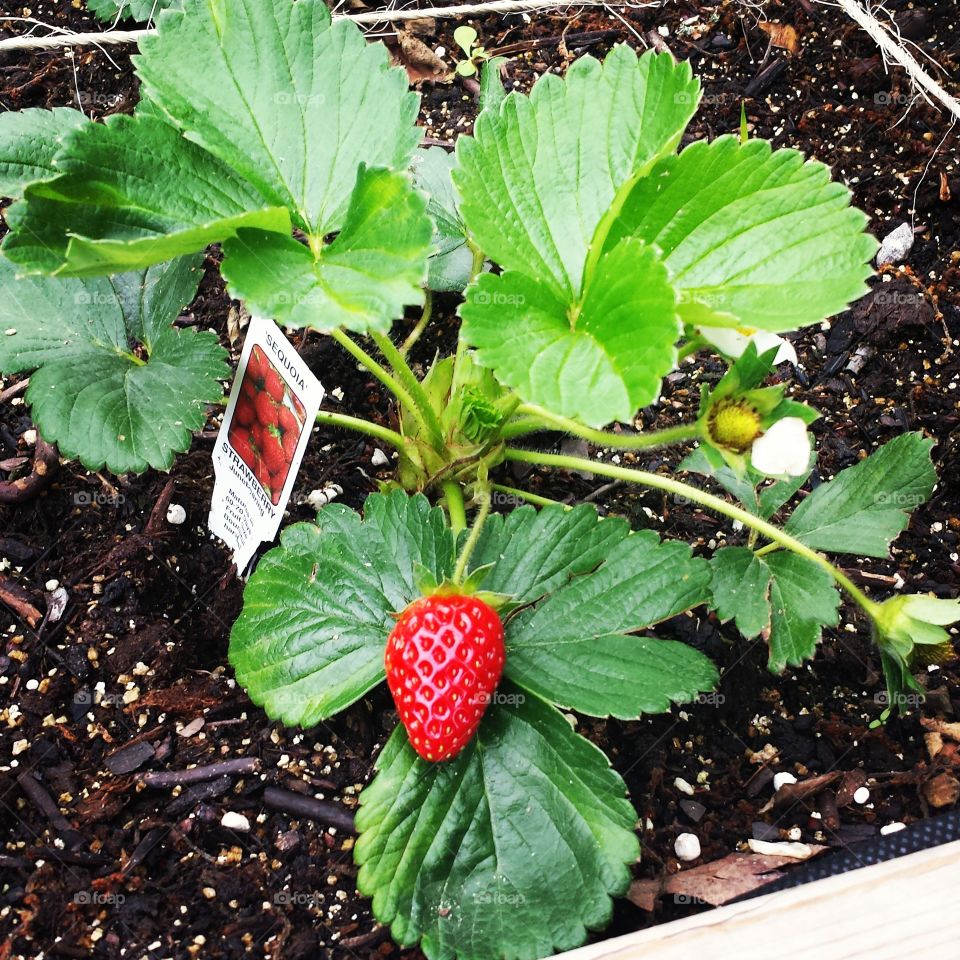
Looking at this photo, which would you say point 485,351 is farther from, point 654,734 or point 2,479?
point 2,479

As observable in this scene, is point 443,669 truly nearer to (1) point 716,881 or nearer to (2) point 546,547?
(2) point 546,547

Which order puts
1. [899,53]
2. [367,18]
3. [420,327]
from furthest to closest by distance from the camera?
[367,18] < [899,53] < [420,327]

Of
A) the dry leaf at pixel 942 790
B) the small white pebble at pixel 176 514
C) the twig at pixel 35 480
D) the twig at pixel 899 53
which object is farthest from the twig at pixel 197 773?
the twig at pixel 899 53

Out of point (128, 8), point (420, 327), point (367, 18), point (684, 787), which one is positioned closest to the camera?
point (684, 787)

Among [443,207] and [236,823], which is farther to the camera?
[443,207]

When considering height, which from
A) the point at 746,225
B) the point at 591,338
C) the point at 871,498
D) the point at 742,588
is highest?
the point at 746,225

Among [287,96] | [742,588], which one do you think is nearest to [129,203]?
[287,96]

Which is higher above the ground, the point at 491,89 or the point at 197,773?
the point at 491,89
